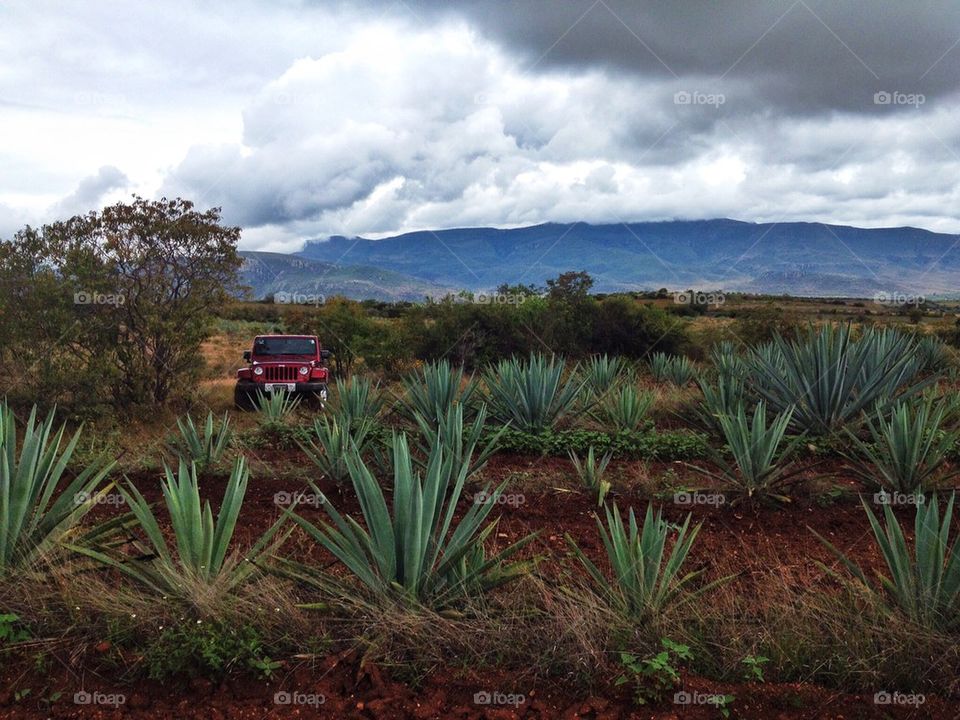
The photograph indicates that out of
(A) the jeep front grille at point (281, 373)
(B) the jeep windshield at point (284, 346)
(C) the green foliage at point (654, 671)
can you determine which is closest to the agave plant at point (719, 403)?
(C) the green foliage at point (654, 671)

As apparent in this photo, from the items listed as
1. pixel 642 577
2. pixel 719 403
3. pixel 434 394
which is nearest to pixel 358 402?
pixel 434 394

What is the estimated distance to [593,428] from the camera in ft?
30.1

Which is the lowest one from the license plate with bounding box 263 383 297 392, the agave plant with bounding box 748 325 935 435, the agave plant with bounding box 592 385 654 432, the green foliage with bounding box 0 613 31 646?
the green foliage with bounding box 0 613 31 646

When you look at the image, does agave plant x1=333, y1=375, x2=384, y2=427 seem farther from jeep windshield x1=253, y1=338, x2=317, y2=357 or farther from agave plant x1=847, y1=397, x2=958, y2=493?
agave plant x1=847, y1=397, x2=958, y2=493

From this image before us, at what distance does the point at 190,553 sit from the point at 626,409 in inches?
236

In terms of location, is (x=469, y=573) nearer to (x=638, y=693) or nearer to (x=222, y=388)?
(x=638, y=693)

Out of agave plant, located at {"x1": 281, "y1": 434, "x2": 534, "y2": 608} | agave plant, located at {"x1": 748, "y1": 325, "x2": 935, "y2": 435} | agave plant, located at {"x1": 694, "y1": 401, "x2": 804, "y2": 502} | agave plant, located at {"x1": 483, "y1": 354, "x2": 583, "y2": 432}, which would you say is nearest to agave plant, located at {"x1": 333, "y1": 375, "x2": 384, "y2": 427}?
agave plant, located at {"x1": 483, "y1": 354, "x2": 583, "y2": 432}

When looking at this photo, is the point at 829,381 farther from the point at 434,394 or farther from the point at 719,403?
the point at 434,394

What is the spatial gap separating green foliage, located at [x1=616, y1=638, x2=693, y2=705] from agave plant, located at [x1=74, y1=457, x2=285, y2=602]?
173 centimetres

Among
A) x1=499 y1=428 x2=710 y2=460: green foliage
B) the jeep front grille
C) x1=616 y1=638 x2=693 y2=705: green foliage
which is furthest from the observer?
the jeep front grille

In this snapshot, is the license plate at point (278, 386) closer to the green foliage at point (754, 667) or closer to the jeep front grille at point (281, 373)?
the jeep front grille at point (281, 373)

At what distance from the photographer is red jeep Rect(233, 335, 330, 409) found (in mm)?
13594

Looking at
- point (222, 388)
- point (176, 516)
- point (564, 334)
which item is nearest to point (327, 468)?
point (176, 516)

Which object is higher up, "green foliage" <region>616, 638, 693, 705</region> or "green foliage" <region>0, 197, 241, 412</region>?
"green foliage" <region>0, 197, 241, 412</region>
